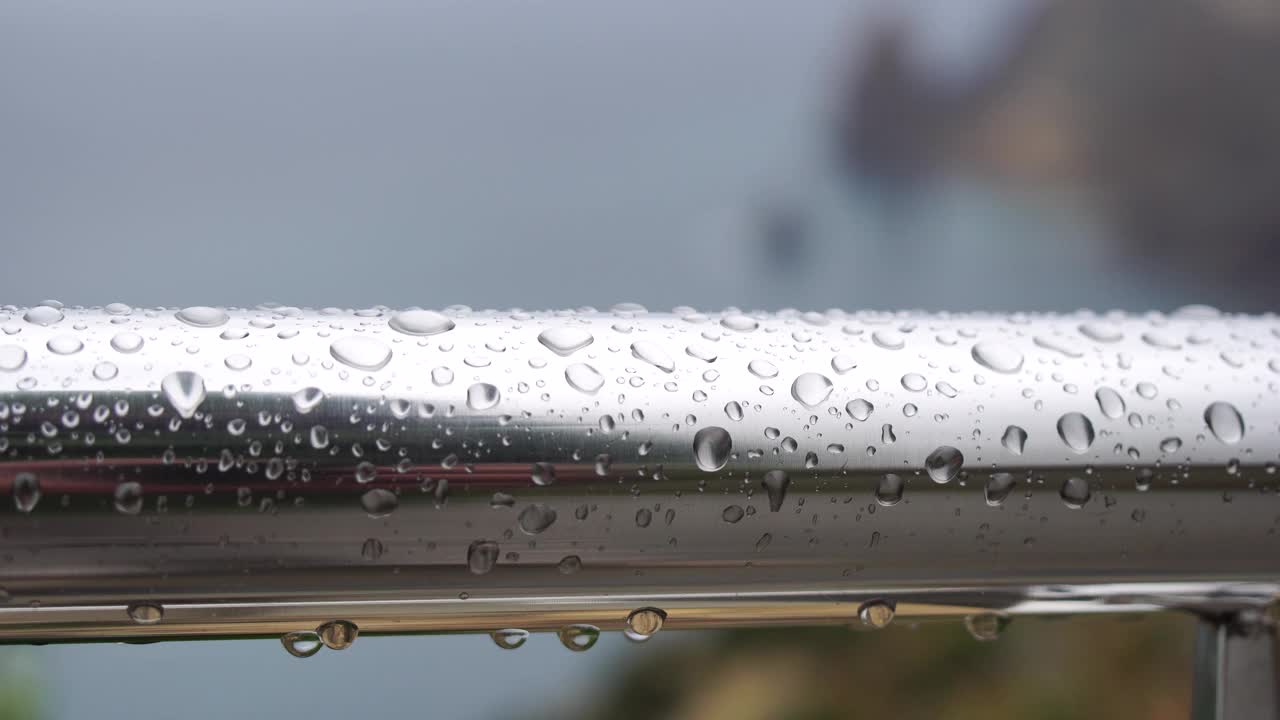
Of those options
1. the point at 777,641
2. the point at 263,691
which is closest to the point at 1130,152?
the point at 777,641

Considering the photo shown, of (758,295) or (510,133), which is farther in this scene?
(758,295)

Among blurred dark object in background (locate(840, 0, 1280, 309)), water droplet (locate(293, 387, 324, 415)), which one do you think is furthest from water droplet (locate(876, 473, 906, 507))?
blurred dark object in background (locate(840, 0, 1280, 309))

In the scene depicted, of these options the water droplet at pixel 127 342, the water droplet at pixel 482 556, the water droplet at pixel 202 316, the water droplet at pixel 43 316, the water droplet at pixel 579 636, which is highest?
the water droplet at pixel 43 316

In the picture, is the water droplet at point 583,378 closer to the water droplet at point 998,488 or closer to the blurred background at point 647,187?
the water droplet at point 998,488

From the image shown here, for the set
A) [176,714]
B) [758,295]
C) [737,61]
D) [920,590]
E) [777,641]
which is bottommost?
[176,714]

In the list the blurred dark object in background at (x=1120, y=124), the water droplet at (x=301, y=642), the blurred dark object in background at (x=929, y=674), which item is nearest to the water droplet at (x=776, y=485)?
the water droplet at (x=301, y=642)

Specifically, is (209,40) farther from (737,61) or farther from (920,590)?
(920,590)
